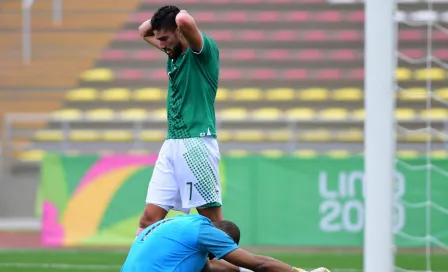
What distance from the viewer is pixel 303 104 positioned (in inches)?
696

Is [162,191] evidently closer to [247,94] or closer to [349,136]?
[349,136]

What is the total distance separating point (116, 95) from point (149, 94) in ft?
2.17

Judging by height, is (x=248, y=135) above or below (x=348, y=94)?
below

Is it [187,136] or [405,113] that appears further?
[405,113]

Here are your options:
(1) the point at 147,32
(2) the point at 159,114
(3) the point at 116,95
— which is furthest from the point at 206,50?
(3) the point at 116,95

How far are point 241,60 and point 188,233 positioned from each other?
1343 centimetres

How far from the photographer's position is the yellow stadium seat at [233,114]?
54.7ft

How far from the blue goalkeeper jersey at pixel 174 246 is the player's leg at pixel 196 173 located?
27cm

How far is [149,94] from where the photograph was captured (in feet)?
59.5

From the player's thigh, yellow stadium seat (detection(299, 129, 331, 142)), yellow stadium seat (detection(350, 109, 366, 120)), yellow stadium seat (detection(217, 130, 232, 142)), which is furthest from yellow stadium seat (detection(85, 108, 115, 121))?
the player's thigh

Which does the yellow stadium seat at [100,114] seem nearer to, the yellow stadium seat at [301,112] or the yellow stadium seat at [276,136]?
the yellow stadium seat at [276,136]

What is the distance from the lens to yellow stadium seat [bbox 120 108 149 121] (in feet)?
56.1

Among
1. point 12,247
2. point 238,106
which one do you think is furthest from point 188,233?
point 238,106

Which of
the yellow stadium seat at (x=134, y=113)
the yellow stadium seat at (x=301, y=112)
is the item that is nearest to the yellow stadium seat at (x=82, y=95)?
the yellow stadium seat at (x=134, y=113)
